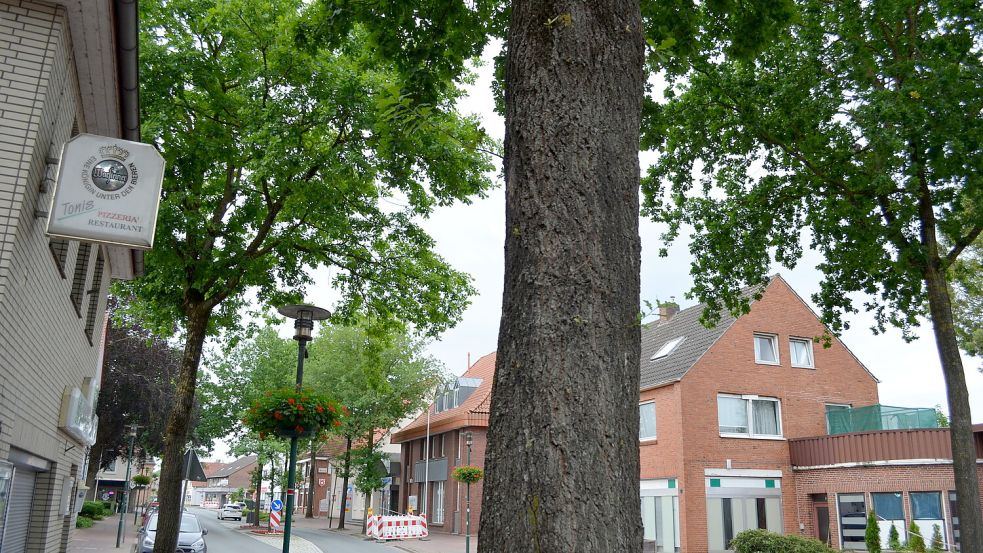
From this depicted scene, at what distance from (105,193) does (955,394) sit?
1282 centimetres

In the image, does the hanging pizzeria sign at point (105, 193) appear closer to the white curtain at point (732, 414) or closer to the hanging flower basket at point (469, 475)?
the hanging flower basket at point (469, 475)

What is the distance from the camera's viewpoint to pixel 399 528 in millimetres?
35062

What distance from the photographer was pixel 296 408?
41.4 feet

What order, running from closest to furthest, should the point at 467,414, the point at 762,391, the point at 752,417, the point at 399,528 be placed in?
the point at 752,417 → the point at 762,391 → the point at 399,528 → the point at 467,414

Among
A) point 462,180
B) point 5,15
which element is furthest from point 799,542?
point 5,15

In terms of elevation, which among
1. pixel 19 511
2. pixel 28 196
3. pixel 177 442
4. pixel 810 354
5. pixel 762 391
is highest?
pixel 810 354

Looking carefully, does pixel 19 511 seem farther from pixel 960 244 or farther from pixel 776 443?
pixel 776 443

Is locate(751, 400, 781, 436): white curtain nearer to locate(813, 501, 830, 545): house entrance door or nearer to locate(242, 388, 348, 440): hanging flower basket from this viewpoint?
locate(813, 501, 830, 545): house entrance door

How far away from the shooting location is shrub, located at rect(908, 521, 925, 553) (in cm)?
2106

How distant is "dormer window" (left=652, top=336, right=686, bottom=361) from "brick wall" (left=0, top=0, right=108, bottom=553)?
26.2 meters

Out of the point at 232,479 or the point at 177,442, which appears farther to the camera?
the point at 232,479

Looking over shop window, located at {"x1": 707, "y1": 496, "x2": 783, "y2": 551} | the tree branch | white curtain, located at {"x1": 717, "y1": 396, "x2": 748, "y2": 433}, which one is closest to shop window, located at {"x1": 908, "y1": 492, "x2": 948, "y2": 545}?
shop window, located at {"x1": 707, "y1": 496, "x2": 783, "y2": 551}

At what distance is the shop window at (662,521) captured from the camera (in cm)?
2728

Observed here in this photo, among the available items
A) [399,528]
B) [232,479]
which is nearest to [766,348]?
[399,528]
